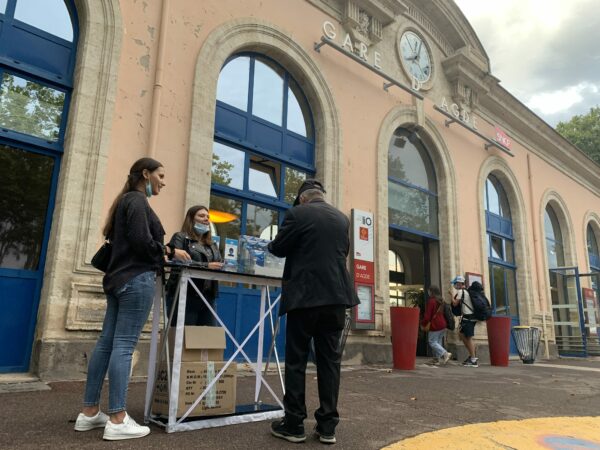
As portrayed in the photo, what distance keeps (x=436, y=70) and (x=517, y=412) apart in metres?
9.91

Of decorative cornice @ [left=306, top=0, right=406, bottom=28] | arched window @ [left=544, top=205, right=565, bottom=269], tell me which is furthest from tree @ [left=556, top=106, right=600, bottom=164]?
decorative cornice @ [left=306, top=0, right=406, bottom=28]

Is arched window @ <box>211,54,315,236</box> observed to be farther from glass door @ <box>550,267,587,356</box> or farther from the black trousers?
glass door @ <box>550,267,587,356</box>

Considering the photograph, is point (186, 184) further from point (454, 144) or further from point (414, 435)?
point (454, 144)

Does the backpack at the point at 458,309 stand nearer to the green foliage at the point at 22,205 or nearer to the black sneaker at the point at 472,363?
the black sneaker at the point at 472,363

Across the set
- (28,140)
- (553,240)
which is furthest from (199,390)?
(553,240)

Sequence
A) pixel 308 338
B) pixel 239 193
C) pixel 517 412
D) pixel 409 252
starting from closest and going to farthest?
pixel 308 338 < pixel 517 412 < pixel 239 193 < pixel 409 252

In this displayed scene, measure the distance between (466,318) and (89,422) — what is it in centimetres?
837

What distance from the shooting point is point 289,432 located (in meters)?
2.94

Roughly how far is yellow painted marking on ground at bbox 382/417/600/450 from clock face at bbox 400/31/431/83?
30.0 ft

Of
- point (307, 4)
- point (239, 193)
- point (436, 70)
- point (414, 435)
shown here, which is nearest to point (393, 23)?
point (436, 70)

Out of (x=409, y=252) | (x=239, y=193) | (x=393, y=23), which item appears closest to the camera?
(x=239, y=193)

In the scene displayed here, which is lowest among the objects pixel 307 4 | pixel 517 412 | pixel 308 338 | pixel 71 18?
pixel 517 412

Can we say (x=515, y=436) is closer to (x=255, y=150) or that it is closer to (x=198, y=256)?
(x=198, y=256)

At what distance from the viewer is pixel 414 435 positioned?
3.27 meters
